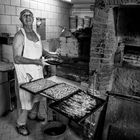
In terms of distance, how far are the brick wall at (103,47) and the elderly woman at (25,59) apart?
0.88 metres

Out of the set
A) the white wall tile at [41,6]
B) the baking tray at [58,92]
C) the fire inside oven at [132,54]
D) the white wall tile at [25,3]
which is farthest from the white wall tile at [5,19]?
the fire inside oven at [132,54]

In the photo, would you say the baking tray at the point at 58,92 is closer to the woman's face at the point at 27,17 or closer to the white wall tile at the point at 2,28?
the woman's face at the point at 27,17

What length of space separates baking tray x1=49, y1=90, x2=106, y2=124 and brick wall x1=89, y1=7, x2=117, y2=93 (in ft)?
1.25

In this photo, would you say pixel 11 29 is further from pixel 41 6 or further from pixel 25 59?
pixel 25 59

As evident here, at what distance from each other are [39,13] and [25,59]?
321cm

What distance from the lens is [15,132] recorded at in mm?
3156

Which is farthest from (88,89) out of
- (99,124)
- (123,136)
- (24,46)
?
(24,46)

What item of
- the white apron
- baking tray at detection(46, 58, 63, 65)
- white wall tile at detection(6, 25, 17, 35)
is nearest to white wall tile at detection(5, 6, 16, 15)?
white wall tile at detection(6, 25, 17, 35)

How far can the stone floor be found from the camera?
302 cm

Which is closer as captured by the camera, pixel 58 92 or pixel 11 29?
pixel 58 92

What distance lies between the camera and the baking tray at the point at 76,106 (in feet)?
6.56

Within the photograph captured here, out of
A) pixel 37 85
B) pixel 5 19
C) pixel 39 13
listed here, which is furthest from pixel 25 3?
pixel 37 85

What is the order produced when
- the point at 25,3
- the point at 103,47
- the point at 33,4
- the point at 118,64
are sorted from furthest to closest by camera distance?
the point at 33,4 → the point at 25,3 → the point at 118,64 → the point at 103,47

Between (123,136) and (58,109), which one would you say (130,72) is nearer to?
(123,136)
